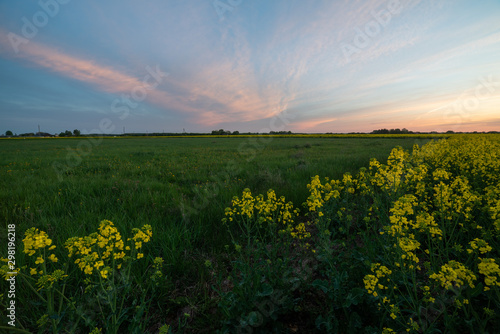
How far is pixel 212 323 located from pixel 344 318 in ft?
3.98

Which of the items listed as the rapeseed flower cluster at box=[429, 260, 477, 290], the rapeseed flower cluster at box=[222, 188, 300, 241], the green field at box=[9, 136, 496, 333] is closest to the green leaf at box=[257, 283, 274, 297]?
the green field at box=[9, 136, 496, 333]

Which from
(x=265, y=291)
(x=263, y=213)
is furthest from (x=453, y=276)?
(x=263, y=213)

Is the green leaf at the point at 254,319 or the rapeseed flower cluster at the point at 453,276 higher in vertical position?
the rapeseed flower cluster at the point at 453,276

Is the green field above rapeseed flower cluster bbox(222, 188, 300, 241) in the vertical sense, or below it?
below

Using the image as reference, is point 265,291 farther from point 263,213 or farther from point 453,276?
point 453,276

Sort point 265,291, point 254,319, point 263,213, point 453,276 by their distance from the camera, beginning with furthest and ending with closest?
point 263,213
point 265,291
point 254,319
point 453,276

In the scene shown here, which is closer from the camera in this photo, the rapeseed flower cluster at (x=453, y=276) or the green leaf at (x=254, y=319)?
the rapeseed flower cluster at (x=453, y=276)

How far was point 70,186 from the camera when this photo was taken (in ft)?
17.2

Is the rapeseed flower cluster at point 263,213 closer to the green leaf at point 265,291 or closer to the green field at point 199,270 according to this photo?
the green field at point 199,270

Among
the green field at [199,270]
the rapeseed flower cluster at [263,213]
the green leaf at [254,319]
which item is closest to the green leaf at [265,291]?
the green field at [199,270]

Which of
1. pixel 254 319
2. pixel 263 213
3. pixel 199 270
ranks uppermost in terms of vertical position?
pixel 263 213

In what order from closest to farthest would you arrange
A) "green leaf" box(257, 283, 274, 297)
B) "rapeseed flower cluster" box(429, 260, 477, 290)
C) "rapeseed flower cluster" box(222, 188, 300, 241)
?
"rapeseed flower cluster" box(429, 260, 477, 290)
"green leaf" box(257, 283, 274, 297)
"rapeseed flower cluster" box(222, 188, 300, 241)

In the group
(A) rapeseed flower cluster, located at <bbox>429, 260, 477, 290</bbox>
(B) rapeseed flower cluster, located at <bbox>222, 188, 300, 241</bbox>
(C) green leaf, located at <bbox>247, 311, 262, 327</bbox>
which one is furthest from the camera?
(B) rapeseed flower cluster, located at <bbox>222, 188, 300, 241</bbox>

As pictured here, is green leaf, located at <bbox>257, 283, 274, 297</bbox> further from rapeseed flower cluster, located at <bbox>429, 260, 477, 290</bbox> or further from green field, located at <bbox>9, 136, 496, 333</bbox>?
rapeseed flower cluster, located at <bbox>429, 260, 477, 290</bbox>
